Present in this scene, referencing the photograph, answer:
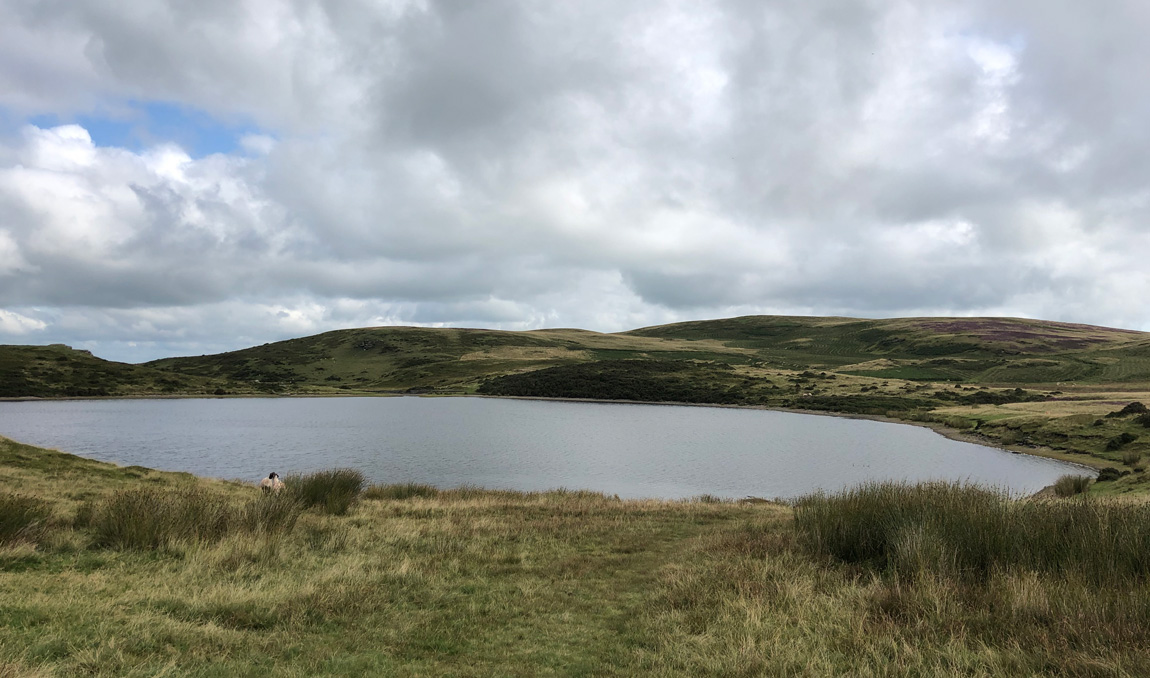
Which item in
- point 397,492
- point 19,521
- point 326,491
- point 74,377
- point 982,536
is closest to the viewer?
point 982,536

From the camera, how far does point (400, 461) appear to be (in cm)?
3778

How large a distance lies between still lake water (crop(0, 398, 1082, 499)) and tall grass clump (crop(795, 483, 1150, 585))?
874 cm

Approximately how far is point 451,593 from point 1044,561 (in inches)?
333

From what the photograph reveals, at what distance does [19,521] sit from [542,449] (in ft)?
123

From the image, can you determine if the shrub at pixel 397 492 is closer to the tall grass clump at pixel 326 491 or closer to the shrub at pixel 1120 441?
the tall grass clump at pixel 326 491

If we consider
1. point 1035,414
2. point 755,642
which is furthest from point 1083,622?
point 1035,414

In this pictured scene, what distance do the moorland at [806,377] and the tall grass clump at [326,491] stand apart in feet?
80.9

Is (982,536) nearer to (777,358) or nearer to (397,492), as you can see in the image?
(397,492)

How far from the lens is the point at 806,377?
11106 cm

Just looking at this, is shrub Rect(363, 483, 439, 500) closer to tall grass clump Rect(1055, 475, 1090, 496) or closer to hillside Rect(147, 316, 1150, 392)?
tall grass clump Rect(1055, 475, 1090, 496)

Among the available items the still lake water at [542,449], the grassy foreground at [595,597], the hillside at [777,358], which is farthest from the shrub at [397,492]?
the hillside at [777,358]

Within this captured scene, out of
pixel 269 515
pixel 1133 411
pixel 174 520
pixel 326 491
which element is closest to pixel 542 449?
pixel 326 491

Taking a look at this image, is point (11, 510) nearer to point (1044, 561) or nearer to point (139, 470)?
point (1044, 561)

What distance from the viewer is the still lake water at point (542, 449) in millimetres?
33688
